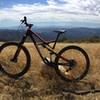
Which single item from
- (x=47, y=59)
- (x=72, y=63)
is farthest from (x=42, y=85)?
(x=72, y=63)

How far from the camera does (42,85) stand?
450 inches

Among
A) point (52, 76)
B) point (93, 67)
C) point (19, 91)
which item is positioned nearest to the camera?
point (19, 91)

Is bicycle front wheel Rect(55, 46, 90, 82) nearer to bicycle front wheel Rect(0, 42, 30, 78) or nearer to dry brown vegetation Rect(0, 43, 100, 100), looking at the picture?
dry brown vegetation Rect(0, 43, 100, 100)

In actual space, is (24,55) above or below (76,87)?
above

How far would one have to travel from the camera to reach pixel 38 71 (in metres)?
12.0

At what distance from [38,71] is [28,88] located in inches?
33.7

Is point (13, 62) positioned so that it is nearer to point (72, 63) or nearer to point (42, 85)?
point (42, 85)

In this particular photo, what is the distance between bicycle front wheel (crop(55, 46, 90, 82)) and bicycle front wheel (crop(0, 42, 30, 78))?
2.64ft

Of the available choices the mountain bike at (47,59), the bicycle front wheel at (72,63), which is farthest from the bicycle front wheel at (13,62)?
the bicycle front wheel at (72,63)

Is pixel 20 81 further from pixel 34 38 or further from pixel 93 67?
pixel 93 67

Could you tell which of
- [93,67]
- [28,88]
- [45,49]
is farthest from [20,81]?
[93,67]

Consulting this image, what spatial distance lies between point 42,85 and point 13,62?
1.06 meters

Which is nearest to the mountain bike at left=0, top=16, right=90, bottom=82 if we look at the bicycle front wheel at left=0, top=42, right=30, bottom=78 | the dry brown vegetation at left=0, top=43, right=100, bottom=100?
the bicycle front wheel at left=0, top=42, right=30, bottom=78

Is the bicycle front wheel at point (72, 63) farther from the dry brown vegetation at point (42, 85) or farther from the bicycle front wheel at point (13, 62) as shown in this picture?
the bicycle front wheel at point (13, 62)
